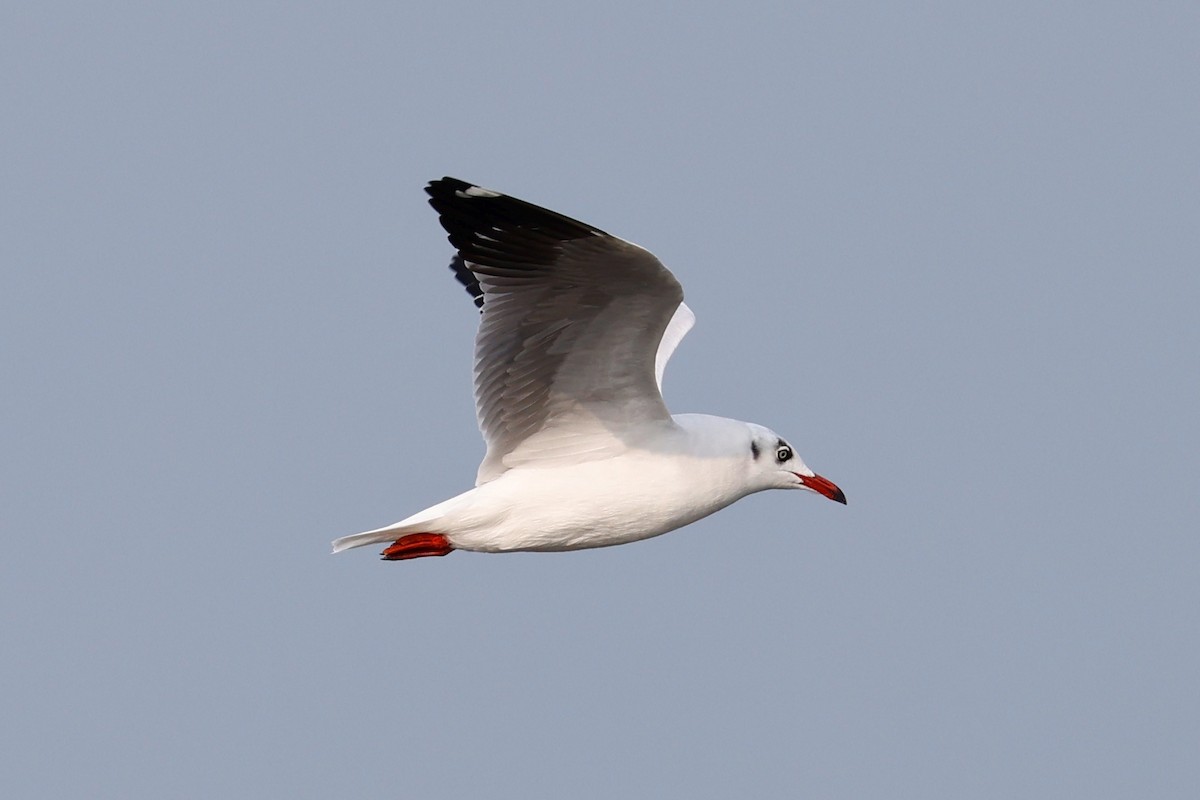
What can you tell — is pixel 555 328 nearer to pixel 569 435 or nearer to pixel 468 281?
pixel 569 435

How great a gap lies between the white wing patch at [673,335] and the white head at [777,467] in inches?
32.7

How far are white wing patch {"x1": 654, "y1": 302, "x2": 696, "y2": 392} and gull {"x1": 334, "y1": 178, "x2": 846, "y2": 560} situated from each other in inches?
29.8

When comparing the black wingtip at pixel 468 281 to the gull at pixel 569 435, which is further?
the black wingtip at pixel 468 281

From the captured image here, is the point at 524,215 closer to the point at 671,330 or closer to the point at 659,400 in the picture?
the point at 659,400

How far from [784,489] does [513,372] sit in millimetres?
2101

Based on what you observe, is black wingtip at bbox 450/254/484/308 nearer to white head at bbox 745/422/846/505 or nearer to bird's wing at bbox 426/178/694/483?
bird's wing at bbox 426/178/694/483

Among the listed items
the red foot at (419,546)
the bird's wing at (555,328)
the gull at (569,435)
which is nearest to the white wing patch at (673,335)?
the gull at (569,435)

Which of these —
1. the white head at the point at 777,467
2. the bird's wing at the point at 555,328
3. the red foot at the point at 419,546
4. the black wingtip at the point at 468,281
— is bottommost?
the red foot at the point at 419,546

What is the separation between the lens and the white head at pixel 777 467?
11.9 m

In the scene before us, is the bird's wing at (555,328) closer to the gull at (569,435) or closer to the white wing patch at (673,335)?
the gull at (569,435)

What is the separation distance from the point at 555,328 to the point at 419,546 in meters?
1.68

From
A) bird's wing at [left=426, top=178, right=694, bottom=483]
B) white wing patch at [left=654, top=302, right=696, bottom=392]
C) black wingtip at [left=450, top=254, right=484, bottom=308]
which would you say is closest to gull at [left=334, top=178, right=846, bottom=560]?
bird's wing at [left=426, top=178, right=694, bottom=483]

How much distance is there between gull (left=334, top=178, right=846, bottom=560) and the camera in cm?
1066

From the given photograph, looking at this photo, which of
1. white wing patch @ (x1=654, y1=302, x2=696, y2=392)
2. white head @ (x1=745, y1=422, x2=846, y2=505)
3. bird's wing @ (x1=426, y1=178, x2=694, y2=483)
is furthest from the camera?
white wing patch @ (x1=654, y1=302, x2=696, y2=392)
